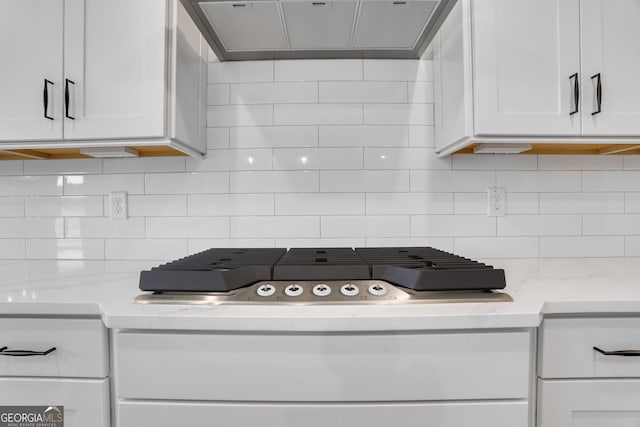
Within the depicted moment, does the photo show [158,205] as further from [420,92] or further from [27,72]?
[420,92]

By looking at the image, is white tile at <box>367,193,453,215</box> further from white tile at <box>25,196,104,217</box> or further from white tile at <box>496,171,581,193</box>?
white tile at <box>25,196,104,217</box>

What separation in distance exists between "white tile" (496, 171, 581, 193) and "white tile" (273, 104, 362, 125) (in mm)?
658

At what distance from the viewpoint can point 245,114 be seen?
1.53 meters

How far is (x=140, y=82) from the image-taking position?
3.92ft

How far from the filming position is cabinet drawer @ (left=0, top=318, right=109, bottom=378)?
2.92 feet

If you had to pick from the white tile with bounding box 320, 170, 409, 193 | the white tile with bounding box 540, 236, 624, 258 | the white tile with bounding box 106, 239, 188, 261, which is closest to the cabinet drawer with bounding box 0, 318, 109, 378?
the white tile with bounding box 106, 239, 188, 261

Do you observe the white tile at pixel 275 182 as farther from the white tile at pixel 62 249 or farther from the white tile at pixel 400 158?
the white tile at pixel 62 249

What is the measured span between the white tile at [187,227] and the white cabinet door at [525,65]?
1.05m

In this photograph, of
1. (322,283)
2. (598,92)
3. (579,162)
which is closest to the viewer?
(322,283)

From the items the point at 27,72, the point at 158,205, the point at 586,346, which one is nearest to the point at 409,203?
the point at 586,346

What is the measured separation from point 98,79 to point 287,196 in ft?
2.55

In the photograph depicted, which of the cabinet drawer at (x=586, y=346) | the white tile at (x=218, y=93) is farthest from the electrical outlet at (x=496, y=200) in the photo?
the white tile at (x=218, y=93)

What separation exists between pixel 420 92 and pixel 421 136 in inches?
7.3

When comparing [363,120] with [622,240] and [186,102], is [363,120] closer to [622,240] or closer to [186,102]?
[186,102]
